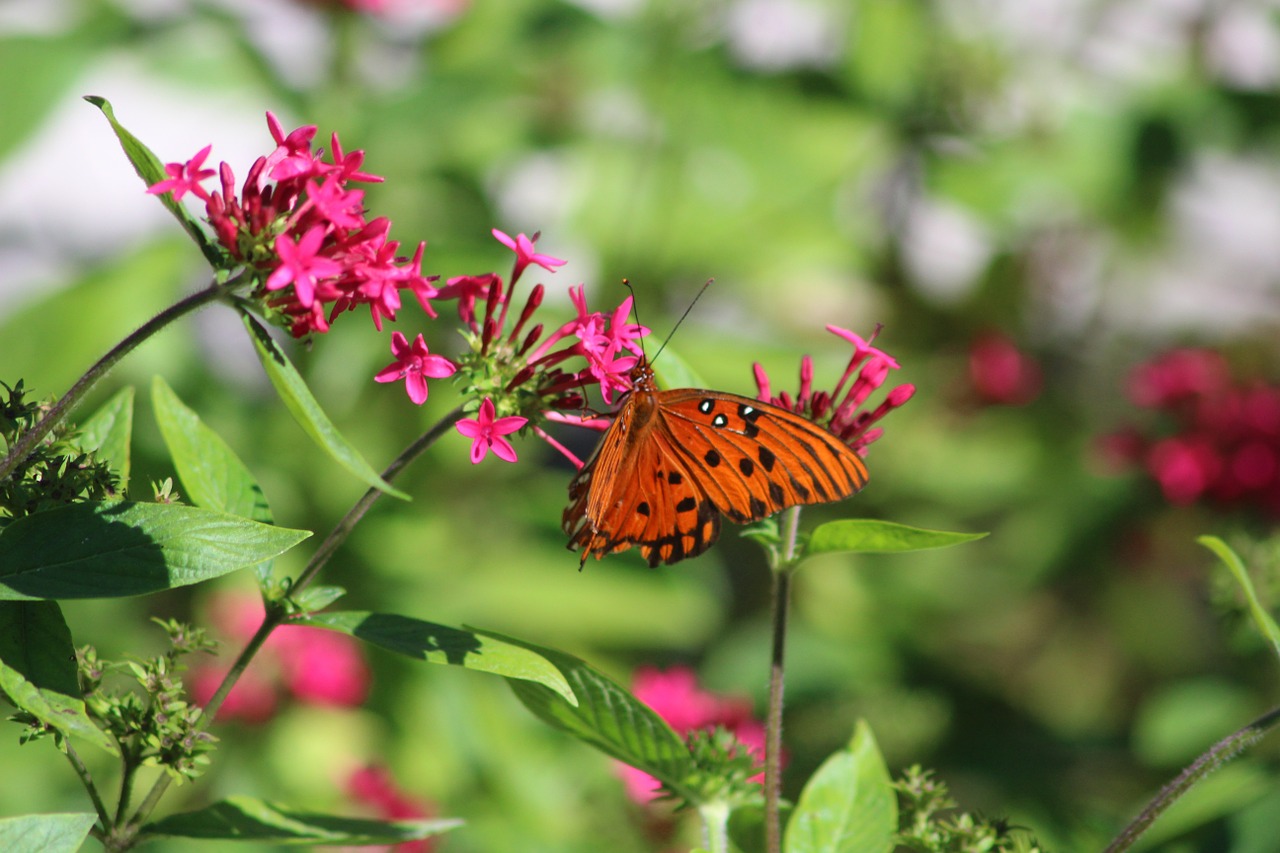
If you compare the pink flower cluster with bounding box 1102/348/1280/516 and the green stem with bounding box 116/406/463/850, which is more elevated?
the pink flower cluster with bounding box 1102/348/1280/516

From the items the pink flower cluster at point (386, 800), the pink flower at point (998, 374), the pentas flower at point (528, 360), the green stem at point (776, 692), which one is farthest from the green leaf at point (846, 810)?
the pink flower at point (998, 374)

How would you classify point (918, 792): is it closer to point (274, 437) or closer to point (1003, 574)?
point (274, 437)

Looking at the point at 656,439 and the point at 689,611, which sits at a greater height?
the point at 656,439

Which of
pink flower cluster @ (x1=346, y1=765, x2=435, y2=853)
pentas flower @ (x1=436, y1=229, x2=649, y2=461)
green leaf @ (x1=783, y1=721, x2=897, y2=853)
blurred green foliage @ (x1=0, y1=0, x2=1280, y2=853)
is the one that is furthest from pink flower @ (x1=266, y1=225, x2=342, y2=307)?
pink flower cluster @ (x1=346, y1=765, x2=435, y2=853)

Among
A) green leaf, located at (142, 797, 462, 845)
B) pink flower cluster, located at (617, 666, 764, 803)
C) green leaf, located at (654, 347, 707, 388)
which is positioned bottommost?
pink flower cluster, located at (617, 666, 764, 803)

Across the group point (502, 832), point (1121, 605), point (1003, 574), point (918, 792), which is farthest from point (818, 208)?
point (918, 792)

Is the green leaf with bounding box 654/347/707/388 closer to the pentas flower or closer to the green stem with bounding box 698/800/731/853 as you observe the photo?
the pentas flower
